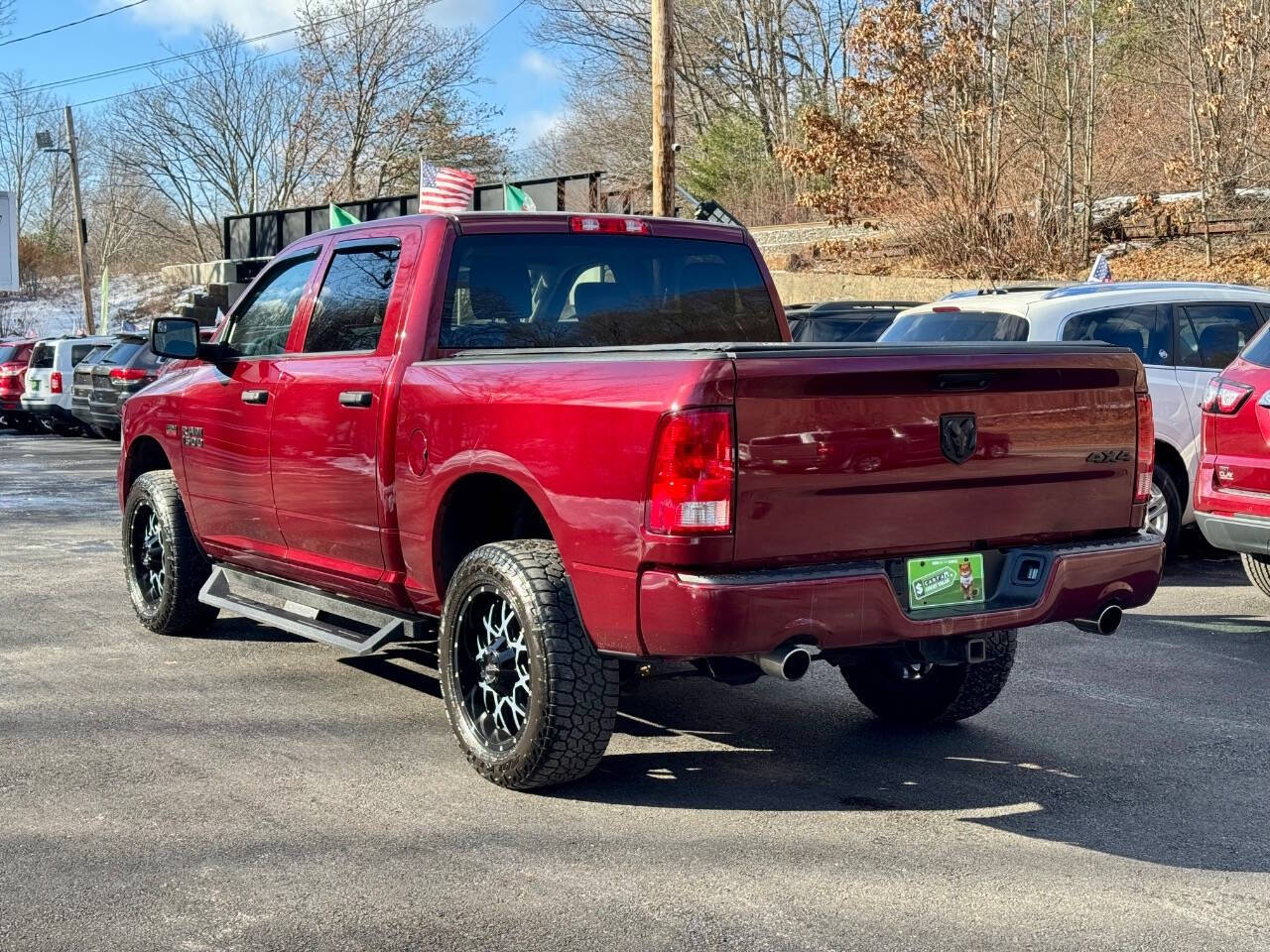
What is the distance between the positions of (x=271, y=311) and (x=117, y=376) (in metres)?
16.1

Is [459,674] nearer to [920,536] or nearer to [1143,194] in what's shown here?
[920,536]

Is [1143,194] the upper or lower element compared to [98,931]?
upper

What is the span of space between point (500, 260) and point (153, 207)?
211ft

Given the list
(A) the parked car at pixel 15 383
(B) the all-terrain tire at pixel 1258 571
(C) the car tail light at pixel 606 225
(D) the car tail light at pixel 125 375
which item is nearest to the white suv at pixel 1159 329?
(B) the all-terrain tire at pixel 1258 571

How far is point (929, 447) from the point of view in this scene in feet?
15.3

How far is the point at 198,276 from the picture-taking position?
4994 cm

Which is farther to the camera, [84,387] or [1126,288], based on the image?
[84,387]

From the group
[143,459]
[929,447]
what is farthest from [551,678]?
[143,459]

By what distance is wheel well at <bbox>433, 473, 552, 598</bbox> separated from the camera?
5.39 m

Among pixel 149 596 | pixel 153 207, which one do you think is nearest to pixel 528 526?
pixel 149 596

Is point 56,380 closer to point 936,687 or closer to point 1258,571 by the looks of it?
point 1258,571

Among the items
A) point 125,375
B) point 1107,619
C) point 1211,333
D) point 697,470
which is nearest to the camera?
point 697,470

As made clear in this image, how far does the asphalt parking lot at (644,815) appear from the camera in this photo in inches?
154

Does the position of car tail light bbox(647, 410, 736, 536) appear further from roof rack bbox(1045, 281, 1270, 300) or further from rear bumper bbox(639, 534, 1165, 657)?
roof rack bbox(1045, 281, 1270, 300)
